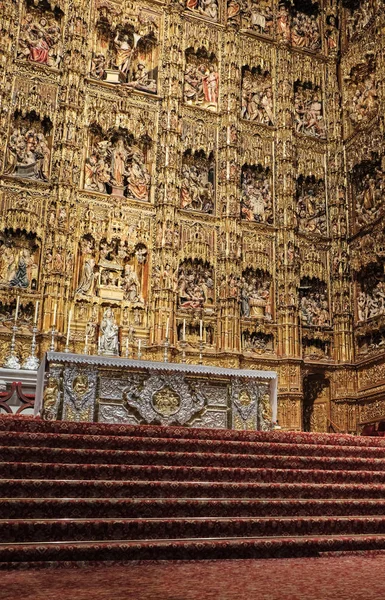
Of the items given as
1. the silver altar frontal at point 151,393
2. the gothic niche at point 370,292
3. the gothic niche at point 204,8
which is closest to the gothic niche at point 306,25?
the gothic niche at point 204,8

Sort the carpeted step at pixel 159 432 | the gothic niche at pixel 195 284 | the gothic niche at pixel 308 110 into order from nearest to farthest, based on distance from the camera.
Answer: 1. the carpeted step at pixel 159 432
2. the gothic niche at pixel 195 284
3. the gothic niche at pixel 308 110

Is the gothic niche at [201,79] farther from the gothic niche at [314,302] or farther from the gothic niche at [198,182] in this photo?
the gothic niche at [314,302]

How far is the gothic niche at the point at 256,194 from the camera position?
16.8 m

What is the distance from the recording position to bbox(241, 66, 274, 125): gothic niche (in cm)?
1769

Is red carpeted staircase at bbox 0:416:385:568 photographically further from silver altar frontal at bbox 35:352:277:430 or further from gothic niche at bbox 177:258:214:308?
gothic niche at bbox 177:258:214:308

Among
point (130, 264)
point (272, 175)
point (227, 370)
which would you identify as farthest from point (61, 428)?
point (272, 175)

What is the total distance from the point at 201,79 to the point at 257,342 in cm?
782

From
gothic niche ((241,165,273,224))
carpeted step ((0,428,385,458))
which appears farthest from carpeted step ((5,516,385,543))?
gothic niche ((241,165,273,224))

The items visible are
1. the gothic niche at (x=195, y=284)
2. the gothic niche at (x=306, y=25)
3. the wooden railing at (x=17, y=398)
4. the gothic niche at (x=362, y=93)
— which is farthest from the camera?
the gothic niche at (x=306, y=25)

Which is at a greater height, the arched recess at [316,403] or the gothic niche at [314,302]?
the gothic niche at [314,302]

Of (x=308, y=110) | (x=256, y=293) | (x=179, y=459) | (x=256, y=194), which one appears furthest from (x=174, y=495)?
(x=308, y=110)

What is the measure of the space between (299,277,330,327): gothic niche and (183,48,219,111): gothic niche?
572cm

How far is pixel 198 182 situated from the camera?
1662 centimetres

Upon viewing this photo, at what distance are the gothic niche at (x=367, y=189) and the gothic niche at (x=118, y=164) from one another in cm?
610
